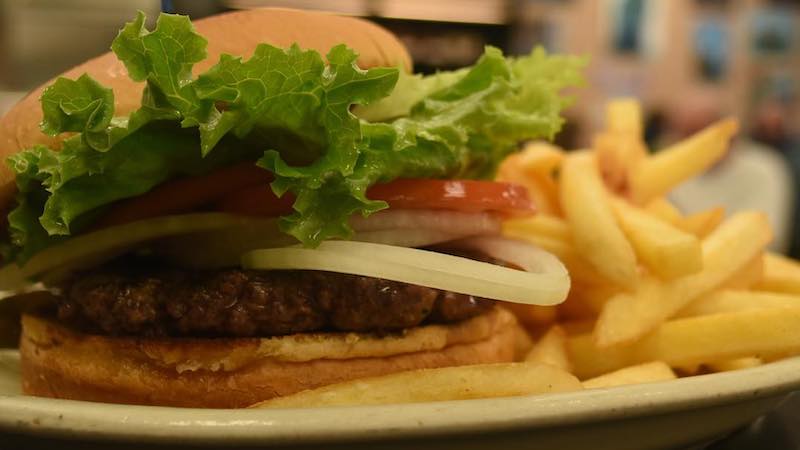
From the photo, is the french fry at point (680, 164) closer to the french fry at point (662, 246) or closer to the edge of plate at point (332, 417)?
the french fry at point (662, 246)

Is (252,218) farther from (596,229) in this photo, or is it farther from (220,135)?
(596,229)

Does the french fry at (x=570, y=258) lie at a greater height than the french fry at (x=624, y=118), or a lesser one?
lesser

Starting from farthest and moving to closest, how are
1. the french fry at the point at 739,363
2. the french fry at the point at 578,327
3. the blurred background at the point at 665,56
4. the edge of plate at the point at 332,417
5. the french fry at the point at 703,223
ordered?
the blurred background at the point at 665,56, the french fry at the point at 703,223, the french fry at the point at 578,327, the french fry at the point at 739,363, the edge of plate at the point at 332,417

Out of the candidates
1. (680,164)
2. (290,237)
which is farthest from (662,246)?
(290,237)

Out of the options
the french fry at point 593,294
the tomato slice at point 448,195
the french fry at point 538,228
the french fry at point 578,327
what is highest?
the tomato slice at point 448,195

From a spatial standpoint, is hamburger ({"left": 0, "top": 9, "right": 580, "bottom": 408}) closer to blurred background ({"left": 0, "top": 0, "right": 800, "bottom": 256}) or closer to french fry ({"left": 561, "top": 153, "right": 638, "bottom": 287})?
french fry ({"left": 561, "top": 153, "right": 638, "bottom": 287})

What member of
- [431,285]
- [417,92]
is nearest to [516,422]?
[431,285]

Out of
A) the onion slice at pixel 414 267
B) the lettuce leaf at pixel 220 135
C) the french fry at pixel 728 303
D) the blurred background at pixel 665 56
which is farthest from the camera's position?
the blurred background at pixel 665 56

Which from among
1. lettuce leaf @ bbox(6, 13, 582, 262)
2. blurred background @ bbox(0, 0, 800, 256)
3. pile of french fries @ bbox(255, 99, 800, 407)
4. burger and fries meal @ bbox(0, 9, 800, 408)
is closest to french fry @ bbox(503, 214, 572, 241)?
pile of french fries @ bbox(255, 99, 800, 407)

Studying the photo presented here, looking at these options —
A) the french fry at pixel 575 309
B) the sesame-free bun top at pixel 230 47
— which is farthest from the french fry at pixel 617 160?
the sesame-free bun top at pixel 230 47
